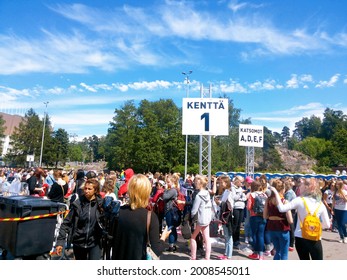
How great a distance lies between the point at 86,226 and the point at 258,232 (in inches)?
165

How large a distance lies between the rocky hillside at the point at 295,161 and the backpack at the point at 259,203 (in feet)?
250

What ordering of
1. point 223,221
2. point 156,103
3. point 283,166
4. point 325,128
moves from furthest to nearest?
point 325,128, point 283,166, point 156,103, point 223,221

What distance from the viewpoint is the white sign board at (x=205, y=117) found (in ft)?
35.0

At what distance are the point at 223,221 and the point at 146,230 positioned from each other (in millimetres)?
3896

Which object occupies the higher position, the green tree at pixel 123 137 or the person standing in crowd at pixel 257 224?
the green tree at pixel 123 137

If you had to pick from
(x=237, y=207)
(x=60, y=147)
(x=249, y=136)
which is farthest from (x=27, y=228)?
(x=60, y=147)

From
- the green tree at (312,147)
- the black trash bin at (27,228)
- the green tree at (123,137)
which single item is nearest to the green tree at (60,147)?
the green tree at (123,137)

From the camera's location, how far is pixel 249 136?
13492 mm

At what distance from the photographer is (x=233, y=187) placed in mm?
7180

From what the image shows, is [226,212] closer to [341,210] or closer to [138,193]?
[138,193]

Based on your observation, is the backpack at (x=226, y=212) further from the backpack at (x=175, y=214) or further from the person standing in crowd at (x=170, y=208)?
the person standing in crowd at (x=170, y=208)

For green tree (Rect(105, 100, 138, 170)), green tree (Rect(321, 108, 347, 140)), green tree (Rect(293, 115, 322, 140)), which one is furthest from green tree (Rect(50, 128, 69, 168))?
green tree (Rect(293, 115, 322, 140))
